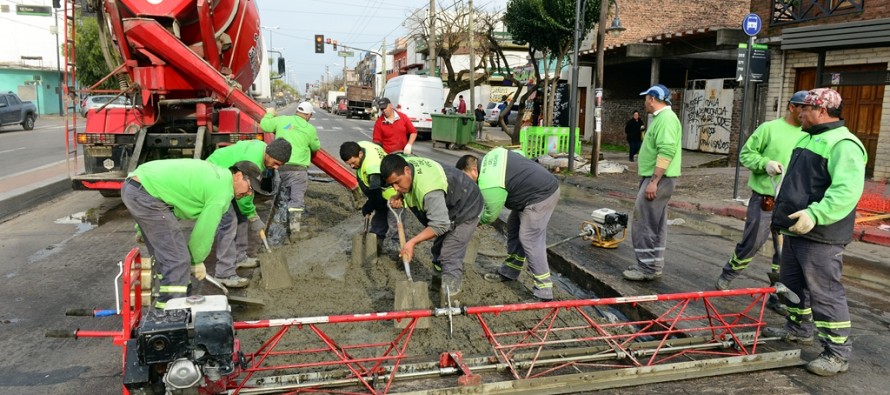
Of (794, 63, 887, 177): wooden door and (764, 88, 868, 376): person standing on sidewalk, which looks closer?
(764, 88, 868, 376): person standing on sidewalk

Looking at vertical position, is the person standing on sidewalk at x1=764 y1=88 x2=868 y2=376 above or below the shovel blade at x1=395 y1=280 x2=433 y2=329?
above

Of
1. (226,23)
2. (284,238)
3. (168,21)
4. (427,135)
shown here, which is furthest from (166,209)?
(427,135)

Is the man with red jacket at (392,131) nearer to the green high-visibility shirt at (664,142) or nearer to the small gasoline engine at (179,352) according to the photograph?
the green high-visibility shirt at (664,142)

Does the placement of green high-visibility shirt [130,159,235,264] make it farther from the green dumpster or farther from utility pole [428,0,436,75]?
utility pole [428,0,436,75]

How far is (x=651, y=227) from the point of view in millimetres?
5340

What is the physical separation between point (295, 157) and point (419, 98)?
14.9 metres

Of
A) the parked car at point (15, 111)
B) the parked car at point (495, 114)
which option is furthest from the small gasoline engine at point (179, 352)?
the parked car at point (495, 114)

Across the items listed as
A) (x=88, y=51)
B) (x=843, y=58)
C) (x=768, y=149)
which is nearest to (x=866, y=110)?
(x=843, y=58)

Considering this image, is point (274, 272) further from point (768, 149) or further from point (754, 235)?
point (768, 149)

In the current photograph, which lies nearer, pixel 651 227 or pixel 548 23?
pixel 651 227

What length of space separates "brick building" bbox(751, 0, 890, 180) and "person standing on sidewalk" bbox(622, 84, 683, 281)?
25.0 ft

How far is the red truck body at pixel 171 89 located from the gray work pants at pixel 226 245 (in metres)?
2.35

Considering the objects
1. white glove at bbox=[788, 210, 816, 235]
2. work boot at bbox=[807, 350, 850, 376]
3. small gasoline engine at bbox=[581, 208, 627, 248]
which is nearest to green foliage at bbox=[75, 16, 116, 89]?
small gasoline engine at bbox=[581, 208, 627, 248]

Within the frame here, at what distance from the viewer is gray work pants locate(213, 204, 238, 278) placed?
525 centimetres
